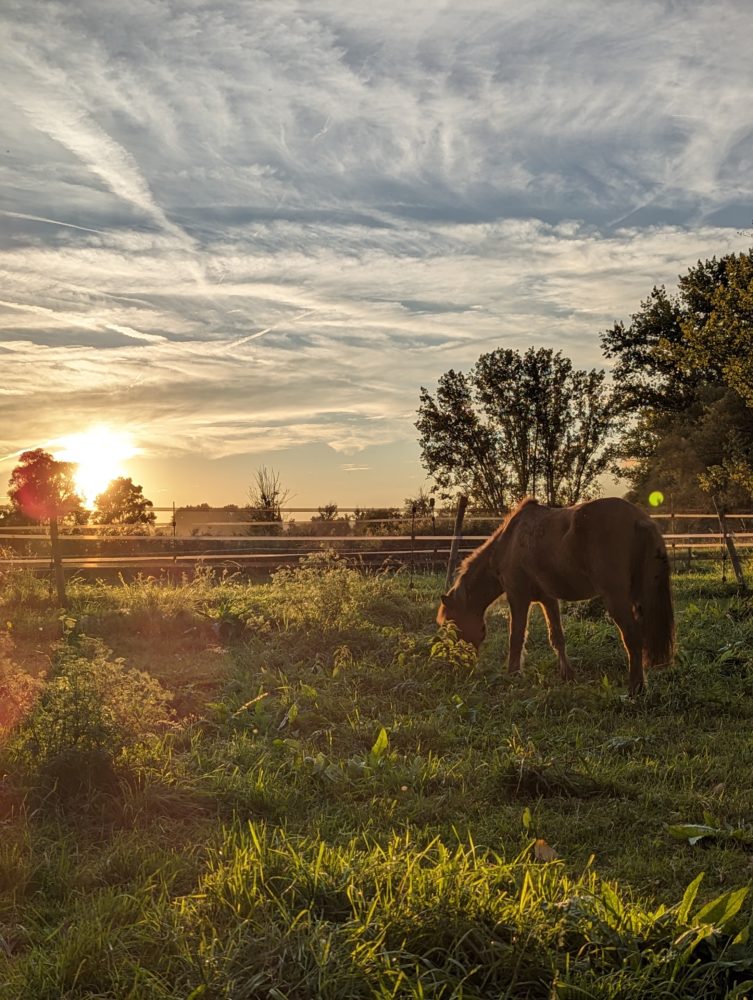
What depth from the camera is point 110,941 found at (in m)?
2.84

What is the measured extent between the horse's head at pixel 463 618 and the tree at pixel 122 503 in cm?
2139

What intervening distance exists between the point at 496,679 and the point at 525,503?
86.3 inches

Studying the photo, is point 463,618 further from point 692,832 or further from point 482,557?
point 692,832

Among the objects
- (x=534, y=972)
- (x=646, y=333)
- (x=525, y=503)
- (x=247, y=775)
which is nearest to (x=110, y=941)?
(x=534, y=972)

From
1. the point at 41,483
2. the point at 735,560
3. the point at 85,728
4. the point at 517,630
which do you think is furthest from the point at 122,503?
the point at 85,728

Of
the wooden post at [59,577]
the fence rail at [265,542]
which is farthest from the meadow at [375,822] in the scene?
the fence rail at [265,542]

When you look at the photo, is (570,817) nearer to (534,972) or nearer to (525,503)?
(534,972)

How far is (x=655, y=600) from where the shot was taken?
24.4ft

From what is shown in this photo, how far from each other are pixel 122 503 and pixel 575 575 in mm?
27026

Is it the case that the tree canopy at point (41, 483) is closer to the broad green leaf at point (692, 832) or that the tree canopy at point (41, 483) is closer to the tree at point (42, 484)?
the tree at point (42, 484)

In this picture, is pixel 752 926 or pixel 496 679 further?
pixel 496 679

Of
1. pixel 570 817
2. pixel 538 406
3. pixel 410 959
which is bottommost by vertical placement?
pixel 570 817

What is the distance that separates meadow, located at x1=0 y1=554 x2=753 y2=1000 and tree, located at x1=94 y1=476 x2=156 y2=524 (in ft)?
67.0

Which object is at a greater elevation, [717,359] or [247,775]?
[717,359]
